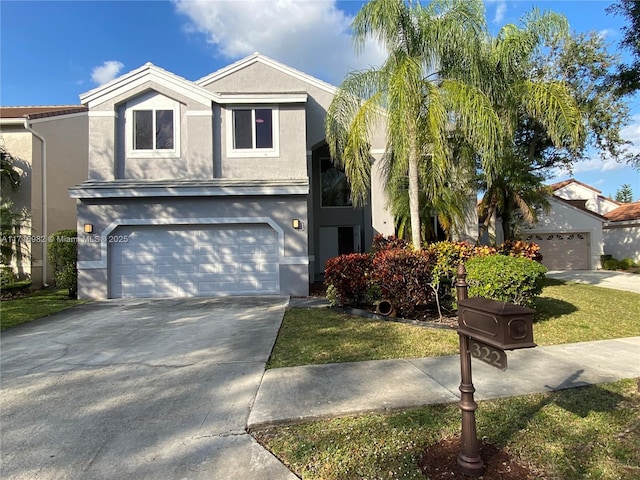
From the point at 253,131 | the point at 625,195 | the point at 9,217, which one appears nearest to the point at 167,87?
the point at 253,131

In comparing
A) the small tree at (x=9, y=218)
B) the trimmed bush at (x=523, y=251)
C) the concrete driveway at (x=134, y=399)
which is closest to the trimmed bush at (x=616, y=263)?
the trimmed bush at (x=523, y=251)

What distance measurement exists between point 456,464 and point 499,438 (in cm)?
64

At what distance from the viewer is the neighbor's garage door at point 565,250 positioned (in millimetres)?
21000

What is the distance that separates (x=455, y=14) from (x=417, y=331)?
6934 mm

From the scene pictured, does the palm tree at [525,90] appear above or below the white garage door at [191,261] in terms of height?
above

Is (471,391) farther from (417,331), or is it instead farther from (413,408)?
(417,331)

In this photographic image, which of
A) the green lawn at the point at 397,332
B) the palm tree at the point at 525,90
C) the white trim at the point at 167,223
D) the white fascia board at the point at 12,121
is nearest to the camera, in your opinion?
the green lawn at the point at 397,332

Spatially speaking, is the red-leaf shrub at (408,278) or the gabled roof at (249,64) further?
the gabled roof at (249,64)

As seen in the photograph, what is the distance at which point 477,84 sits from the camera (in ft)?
28.9

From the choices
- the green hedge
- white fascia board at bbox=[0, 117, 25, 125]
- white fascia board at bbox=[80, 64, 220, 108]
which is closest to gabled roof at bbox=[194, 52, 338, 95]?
white fascia board at bbox=[80, 64, 220, 108]

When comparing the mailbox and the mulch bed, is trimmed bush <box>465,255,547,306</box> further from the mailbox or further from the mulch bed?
the mailbox

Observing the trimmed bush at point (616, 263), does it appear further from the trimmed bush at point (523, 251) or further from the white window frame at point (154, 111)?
the white window frame at point (154, 111)

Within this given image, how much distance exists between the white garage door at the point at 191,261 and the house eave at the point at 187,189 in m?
1.05

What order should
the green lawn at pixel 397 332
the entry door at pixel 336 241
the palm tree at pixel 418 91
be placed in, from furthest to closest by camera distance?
the entry door at pixel 336 241, the palm tree at pixel 418 91, the green lawn at pixel 397 332
